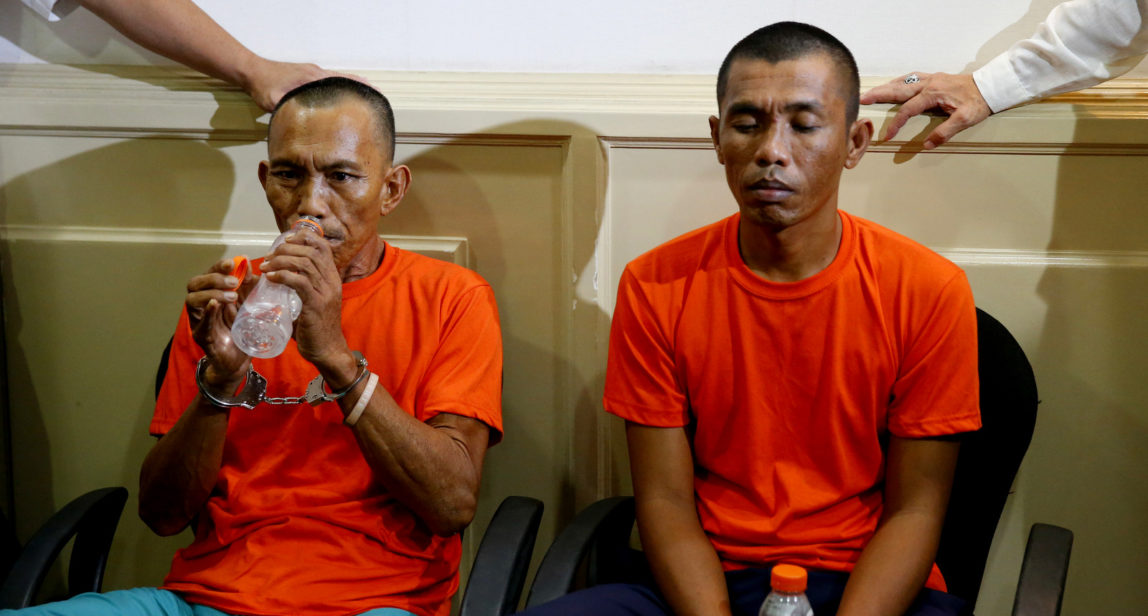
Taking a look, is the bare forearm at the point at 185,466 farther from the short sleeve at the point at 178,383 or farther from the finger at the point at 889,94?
the finger at the point at 889,94

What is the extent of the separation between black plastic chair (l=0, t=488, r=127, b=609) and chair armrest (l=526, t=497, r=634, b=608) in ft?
2.84

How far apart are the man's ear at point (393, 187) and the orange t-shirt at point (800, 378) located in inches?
20.4

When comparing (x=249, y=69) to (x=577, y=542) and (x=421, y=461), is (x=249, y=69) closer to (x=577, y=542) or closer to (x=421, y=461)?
(x=421, y=461)

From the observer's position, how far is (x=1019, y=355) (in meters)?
1.91

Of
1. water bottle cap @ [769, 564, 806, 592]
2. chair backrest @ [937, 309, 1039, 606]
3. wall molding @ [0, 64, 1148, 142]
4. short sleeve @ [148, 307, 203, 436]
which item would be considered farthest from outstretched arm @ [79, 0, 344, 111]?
chair backrest @ [937, 309, 1039, 606]

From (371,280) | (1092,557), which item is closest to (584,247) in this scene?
(371,280)

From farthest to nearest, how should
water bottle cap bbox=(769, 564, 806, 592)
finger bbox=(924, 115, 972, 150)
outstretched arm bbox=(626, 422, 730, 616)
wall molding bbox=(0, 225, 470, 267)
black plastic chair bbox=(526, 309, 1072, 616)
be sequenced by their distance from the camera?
wall molding bbox=(0, 225, 470, 267)
finger bbox=(924, 115, 972, 150)
black plastic chair bbox=(526, 309, 1072, 616)
outstretched arm bbox=(626, 422, 730, 616)
water bottle cap bbox=(769, 564, 806, 592)

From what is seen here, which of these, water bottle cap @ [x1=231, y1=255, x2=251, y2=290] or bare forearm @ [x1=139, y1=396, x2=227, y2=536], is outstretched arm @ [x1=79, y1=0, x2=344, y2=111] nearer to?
water bottle cap @ [x1=231, y1=255, x2=251, y2=290]

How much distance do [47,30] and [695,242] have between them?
1703 millimetres

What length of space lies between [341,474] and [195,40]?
3.53 feet

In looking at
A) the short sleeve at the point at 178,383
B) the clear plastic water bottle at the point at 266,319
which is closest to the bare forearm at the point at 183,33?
the short sleeve at the point at 178,383

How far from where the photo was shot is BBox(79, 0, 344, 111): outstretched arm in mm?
2221

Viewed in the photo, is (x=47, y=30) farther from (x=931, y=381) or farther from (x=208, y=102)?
(x=931, y=381)

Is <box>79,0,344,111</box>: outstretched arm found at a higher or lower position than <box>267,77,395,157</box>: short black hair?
higher
